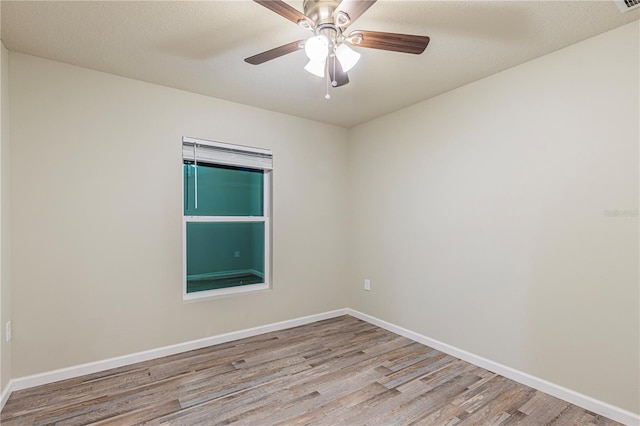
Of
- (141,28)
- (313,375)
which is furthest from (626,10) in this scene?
(313,375)

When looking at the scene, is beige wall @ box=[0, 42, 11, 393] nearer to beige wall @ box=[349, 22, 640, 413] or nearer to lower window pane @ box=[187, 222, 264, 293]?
lower window pane @ box=[187, 222, 264, 293]

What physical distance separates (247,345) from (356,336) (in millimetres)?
1145

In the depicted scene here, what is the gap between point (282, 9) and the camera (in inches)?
58.4

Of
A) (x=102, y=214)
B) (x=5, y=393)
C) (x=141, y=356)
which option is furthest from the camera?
(x=141, y=356)

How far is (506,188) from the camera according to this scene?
2.56m

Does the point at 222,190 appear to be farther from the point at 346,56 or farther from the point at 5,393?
the point at 5,393

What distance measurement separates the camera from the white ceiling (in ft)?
5.97

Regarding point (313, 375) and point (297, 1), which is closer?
point (297, 1)

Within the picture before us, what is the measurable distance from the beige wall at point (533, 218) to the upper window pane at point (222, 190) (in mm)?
1603

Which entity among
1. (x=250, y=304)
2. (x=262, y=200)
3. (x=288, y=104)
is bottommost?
(x=250, y=304)

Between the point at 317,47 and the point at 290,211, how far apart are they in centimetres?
218

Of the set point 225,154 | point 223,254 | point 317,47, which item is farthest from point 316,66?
point 223,254

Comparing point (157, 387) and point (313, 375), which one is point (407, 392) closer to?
point (313, 375)

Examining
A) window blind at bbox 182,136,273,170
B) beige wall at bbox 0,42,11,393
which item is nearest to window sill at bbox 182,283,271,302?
beige wall at bbox 0,42,11,393
